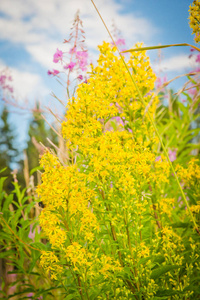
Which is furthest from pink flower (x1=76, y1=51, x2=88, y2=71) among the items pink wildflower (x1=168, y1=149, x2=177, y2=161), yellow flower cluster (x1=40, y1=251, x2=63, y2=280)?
pink wildflower (x1=168, y1=149, x2=177, y2=161)

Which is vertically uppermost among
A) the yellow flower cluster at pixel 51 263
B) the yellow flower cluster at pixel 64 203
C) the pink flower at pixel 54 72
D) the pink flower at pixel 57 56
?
the pink flower at pixel 57 56

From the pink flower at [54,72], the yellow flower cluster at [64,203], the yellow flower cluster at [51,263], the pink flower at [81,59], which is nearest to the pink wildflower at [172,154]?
the pink flower at [81,59]

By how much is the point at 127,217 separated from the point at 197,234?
54 cm

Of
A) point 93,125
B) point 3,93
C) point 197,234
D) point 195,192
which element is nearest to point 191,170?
point 195,192

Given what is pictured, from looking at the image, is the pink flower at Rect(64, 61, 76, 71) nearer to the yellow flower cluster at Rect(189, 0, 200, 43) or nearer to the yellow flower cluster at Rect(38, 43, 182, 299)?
the yellow flower cluster at Rect(38, 43, 182, 299)

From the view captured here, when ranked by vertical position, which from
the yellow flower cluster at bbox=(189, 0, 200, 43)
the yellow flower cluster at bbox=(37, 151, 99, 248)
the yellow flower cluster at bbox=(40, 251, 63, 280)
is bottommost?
the yellow flower cluster at bbox=(40, 251, 63, 280)

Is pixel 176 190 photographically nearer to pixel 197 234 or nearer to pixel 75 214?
pixel 197 234

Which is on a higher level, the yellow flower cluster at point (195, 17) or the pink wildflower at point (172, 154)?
the yellow flower cluster at point (195, 17)

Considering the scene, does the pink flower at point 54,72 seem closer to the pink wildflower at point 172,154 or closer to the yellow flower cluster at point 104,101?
the yellow flower cluster at point 104,101

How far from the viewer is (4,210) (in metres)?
1.66

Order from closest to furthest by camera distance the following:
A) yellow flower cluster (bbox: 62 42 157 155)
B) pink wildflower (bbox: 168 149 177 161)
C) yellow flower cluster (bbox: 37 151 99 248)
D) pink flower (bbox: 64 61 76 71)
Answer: yellow flower cluster (bbox: 37 151 99 248), yellow flower cluster (bbox: 62 42 157 155), pink flower (bbox: 64 61 76 71), pink wildflower (bbox: 168 149 177 161)

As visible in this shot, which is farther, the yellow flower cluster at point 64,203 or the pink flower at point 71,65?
the pink flower at point 71,65

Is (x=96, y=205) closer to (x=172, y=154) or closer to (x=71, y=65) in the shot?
(x=71, y=65)

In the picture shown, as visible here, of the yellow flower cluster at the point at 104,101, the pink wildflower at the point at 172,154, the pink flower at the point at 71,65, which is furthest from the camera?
the pink wildflower at the point at 172,154
